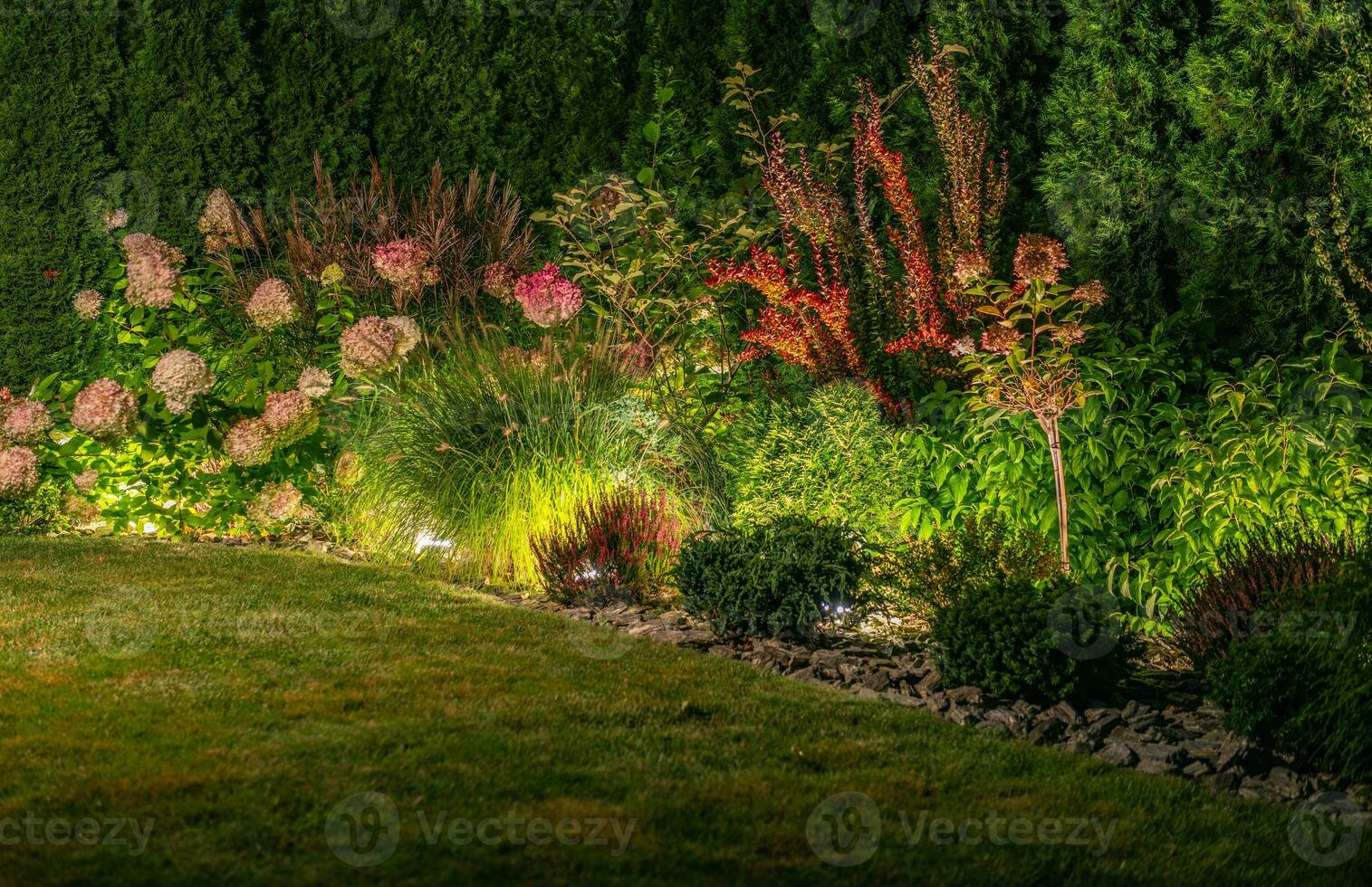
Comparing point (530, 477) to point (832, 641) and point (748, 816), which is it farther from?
point (748, 816)

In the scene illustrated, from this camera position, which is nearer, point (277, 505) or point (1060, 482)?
point (1060, 482)

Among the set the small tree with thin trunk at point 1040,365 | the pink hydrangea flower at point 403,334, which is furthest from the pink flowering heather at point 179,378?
the small tree with thin trunk at point 1040,365

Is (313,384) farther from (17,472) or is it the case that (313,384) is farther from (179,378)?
(17,472)

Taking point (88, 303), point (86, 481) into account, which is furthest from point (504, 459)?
point (88, 303)

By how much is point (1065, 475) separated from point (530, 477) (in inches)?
105

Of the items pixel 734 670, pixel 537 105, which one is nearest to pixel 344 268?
pixel 537 105

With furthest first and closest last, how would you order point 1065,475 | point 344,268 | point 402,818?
point 344,268, point 1065,475, point 402,818

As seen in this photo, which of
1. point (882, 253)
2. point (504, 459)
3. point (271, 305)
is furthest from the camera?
point (271, 305)

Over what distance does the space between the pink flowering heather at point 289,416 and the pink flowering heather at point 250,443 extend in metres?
0.05

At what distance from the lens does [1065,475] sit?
5254 mm

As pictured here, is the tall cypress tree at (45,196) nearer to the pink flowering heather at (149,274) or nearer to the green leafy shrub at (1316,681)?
the pink flowering heather at (149,274)

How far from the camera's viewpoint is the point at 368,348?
679cm

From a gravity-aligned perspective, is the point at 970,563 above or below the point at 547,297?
below

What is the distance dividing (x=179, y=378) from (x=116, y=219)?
2885mm
